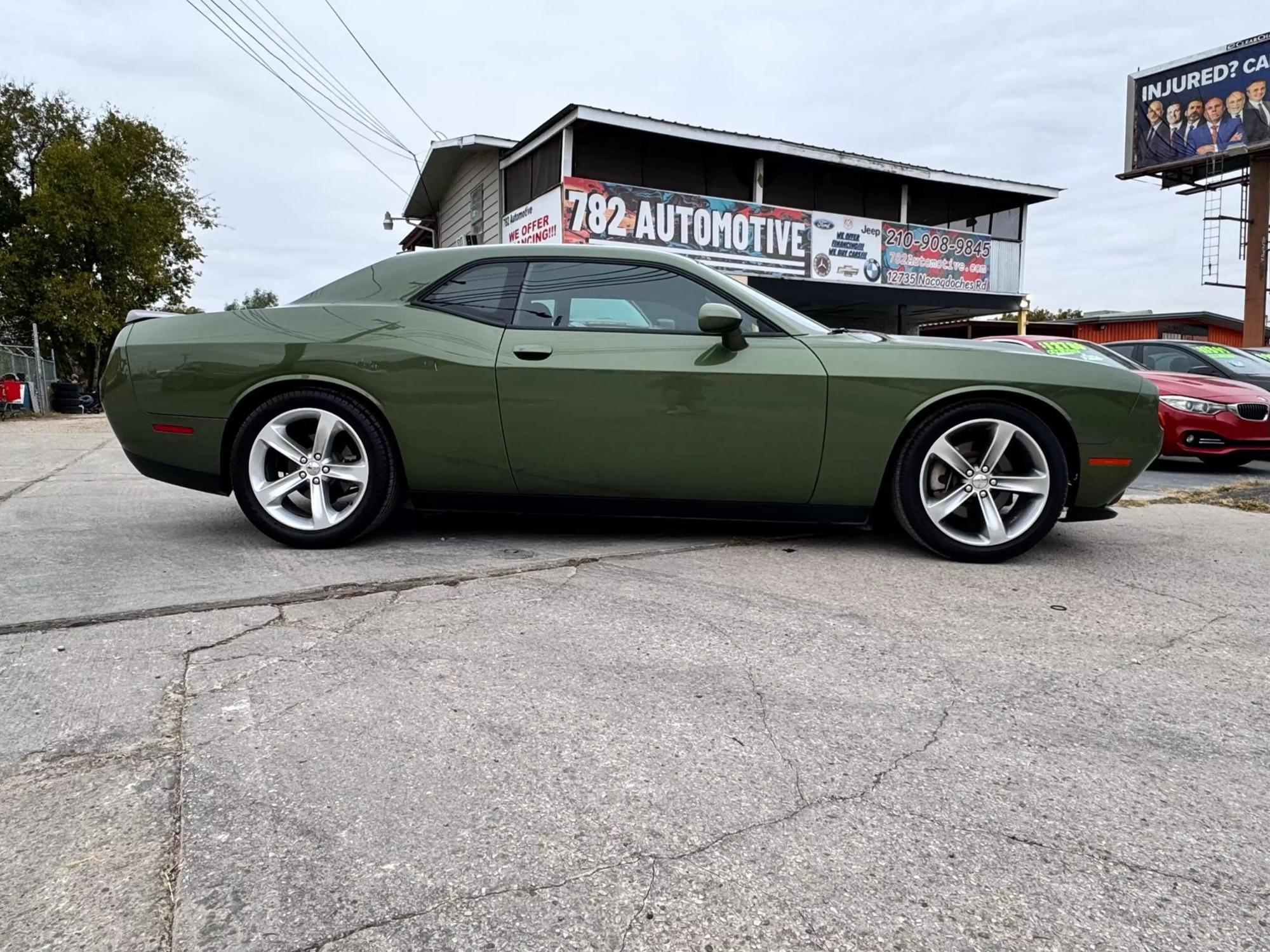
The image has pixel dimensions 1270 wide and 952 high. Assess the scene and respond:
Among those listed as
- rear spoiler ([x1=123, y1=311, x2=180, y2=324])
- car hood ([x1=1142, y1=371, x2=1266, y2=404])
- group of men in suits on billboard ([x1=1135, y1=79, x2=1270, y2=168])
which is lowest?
car hood ([x1=1142, y1=371, x2=1266, y2=404])

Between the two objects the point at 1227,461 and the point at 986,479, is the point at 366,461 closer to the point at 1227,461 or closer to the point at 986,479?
the point at 986,479

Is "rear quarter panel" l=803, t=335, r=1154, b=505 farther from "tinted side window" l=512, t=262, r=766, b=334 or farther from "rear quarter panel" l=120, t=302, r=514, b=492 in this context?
"rear quarter panel" l=120, t=302, r=514, b=492

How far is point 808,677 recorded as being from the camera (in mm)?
2199

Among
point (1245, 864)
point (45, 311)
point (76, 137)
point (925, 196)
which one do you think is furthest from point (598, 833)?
point (76, 137)

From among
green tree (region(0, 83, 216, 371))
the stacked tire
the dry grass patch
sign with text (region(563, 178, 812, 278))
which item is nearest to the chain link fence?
the stacked tire

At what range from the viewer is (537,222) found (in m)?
14.5

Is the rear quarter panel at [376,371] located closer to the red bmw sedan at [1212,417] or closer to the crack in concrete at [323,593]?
the crack in concrete at [323,593]

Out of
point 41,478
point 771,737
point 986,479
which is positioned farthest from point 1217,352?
point 41,478

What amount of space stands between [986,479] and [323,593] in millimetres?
2713

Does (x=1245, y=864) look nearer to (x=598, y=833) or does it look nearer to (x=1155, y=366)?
(x=598, y=833)

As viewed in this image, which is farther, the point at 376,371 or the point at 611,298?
the point at 611,298

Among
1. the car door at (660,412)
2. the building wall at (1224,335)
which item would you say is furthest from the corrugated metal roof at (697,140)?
the building wall at (1224,335)

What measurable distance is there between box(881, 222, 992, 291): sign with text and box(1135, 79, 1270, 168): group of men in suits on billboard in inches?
477

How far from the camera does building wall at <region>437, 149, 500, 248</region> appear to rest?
17.0 meters
